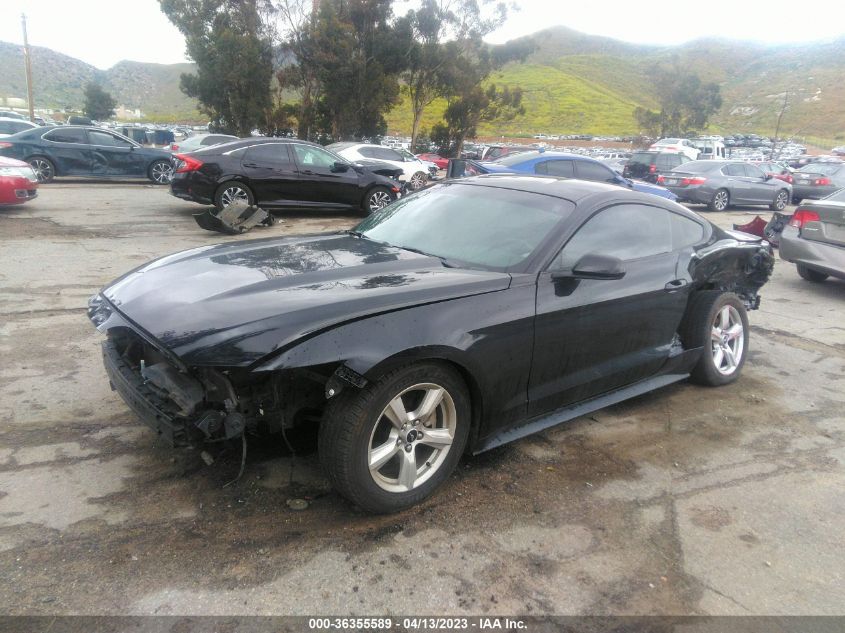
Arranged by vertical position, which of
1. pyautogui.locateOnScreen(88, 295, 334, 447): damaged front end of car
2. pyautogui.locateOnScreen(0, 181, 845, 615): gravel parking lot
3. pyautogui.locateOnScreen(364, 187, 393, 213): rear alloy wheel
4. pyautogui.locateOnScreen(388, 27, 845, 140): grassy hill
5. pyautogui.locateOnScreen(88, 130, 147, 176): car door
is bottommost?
pyautogui.locateOnScreen(0, 181, 845, 615): gravel parking lot

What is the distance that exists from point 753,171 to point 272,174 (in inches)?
585

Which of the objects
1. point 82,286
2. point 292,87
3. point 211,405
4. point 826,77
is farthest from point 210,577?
point 826,77

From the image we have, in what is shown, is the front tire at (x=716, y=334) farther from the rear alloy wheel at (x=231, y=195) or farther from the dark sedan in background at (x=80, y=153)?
the dark sedan in background at (x=80, y=153)

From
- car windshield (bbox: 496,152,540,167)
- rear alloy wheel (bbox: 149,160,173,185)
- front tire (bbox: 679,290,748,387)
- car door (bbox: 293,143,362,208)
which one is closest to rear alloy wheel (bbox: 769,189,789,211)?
car windshield (bbox: 496,152,540,167)

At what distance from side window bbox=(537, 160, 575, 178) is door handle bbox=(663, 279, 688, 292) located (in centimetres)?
861

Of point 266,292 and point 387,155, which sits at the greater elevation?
point 387,155

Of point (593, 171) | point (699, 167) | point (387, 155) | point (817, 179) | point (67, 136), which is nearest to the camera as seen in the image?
point (593, 171)

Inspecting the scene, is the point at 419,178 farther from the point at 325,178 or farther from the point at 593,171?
the point at 325,178

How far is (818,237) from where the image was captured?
313 inches

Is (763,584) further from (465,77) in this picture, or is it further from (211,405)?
(465,77)

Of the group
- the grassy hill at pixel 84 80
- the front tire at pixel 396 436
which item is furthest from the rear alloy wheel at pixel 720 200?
the grassy hill at pixel 84 80

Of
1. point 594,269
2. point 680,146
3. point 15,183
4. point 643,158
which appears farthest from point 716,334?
point 680,146

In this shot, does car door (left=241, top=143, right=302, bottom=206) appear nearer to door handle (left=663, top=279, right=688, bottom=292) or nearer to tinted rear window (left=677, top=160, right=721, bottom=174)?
door handle (left=663, top=279, right=688, bottom=292)

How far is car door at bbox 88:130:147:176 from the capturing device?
1606 cm
